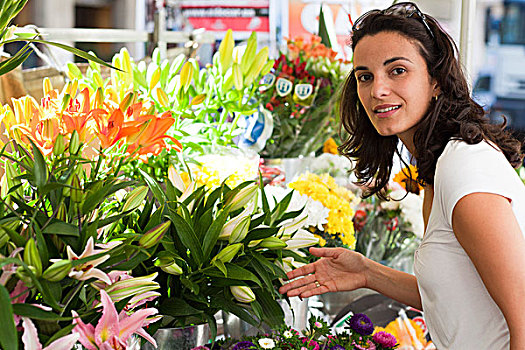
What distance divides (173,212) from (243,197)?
0.12 metres

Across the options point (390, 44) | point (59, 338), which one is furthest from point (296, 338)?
point (390, 44)

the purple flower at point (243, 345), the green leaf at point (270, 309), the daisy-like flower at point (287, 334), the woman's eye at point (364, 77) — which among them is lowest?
the purple flower at point (243, 345)

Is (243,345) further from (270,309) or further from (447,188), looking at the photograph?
(447,188)

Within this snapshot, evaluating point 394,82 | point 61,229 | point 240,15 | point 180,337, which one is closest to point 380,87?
point 394,82

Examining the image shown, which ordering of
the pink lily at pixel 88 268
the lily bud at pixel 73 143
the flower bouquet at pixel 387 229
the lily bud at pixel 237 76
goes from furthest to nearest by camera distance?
1. the flower bouquet at pixel 387 229
2. the lily bud at pixel 237 76
3. the lily bud at pixel 73 143
4. the pink lily at pixel 88 268

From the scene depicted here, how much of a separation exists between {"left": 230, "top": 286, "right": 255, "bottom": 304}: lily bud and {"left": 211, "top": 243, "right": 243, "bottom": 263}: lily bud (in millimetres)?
59

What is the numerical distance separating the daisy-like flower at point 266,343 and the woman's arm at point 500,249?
1.10 ft

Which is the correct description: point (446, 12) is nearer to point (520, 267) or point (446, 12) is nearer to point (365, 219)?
point (365, 219)

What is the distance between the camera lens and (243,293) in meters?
0.88

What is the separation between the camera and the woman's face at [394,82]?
1108 mm

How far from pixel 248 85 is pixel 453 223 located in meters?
0.61

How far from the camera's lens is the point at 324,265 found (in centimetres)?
124

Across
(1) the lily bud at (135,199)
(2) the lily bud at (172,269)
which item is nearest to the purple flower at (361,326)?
(2) the lily bud at (172,269)

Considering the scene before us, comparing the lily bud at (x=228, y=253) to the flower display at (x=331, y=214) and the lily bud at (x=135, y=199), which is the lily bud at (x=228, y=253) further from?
the flower display at (x=331, y=214)
